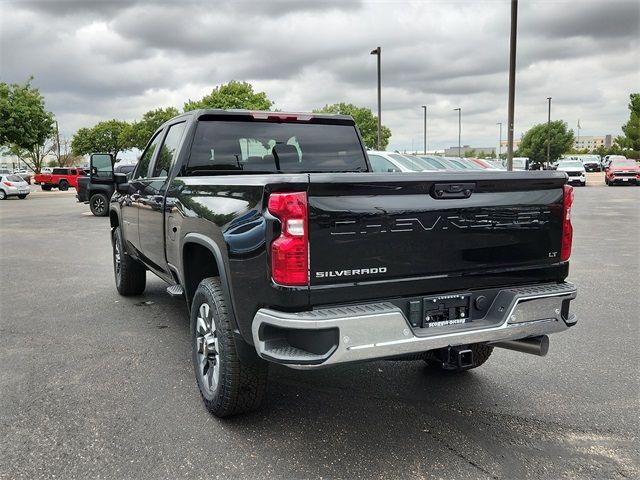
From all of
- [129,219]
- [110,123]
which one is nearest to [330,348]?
[129,219]

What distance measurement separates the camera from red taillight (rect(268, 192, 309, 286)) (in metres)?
2.73

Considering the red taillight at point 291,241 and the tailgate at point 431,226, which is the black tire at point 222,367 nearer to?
the red taillight at point 291,241

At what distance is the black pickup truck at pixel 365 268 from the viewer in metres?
2.76

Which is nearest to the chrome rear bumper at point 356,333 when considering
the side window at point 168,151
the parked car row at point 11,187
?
the side window at point 168,151

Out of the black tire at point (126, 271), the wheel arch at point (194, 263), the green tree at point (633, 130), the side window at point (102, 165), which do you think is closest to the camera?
the wheel arch at point (194, 263)

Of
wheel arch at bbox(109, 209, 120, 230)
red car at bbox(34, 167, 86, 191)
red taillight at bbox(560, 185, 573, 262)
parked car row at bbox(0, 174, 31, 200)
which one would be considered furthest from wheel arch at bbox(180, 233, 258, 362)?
red car at bbox(34, 167, 86, 191)

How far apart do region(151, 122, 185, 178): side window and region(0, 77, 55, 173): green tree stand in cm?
3421

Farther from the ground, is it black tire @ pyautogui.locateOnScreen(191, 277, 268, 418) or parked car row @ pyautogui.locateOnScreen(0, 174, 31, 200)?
parked car row @ pyautogui.locateOnScreen(0, 174, 31, 200)

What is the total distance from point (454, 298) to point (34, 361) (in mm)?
3406

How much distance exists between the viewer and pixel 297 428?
340 cm

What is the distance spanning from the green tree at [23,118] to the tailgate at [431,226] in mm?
37112

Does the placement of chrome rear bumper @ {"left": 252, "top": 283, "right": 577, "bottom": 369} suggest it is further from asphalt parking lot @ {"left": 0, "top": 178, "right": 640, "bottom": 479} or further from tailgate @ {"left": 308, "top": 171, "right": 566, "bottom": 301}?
asphalt parking lot @ {"left": 0, "top": 178, "right": 640, "bottom": 479}

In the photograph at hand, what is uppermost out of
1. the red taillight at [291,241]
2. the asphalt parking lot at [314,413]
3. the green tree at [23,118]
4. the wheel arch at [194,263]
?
the green tree at [23,118]

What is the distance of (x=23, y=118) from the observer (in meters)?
35.0
